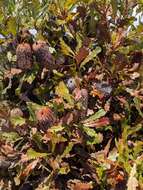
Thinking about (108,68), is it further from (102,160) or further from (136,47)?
(102,160)

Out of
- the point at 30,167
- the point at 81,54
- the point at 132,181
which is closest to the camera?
the point at 132,181

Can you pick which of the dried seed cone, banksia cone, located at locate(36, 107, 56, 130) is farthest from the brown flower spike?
the dried seed cone

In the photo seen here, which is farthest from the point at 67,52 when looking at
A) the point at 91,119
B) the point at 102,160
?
the point at 102,160

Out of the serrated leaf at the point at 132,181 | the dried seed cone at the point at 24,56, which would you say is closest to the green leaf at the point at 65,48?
the dried seed cone at the point at 24,56

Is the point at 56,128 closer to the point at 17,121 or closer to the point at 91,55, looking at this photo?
the point at 17,121

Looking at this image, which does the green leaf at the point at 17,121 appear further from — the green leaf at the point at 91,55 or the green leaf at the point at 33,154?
the green leaf at the point at 91,55

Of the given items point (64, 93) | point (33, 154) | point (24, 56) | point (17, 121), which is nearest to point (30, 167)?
point (33, 154)

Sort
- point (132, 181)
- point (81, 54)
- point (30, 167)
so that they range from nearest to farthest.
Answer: point (132, 181) → point (30, 167) → point (81, 54)
